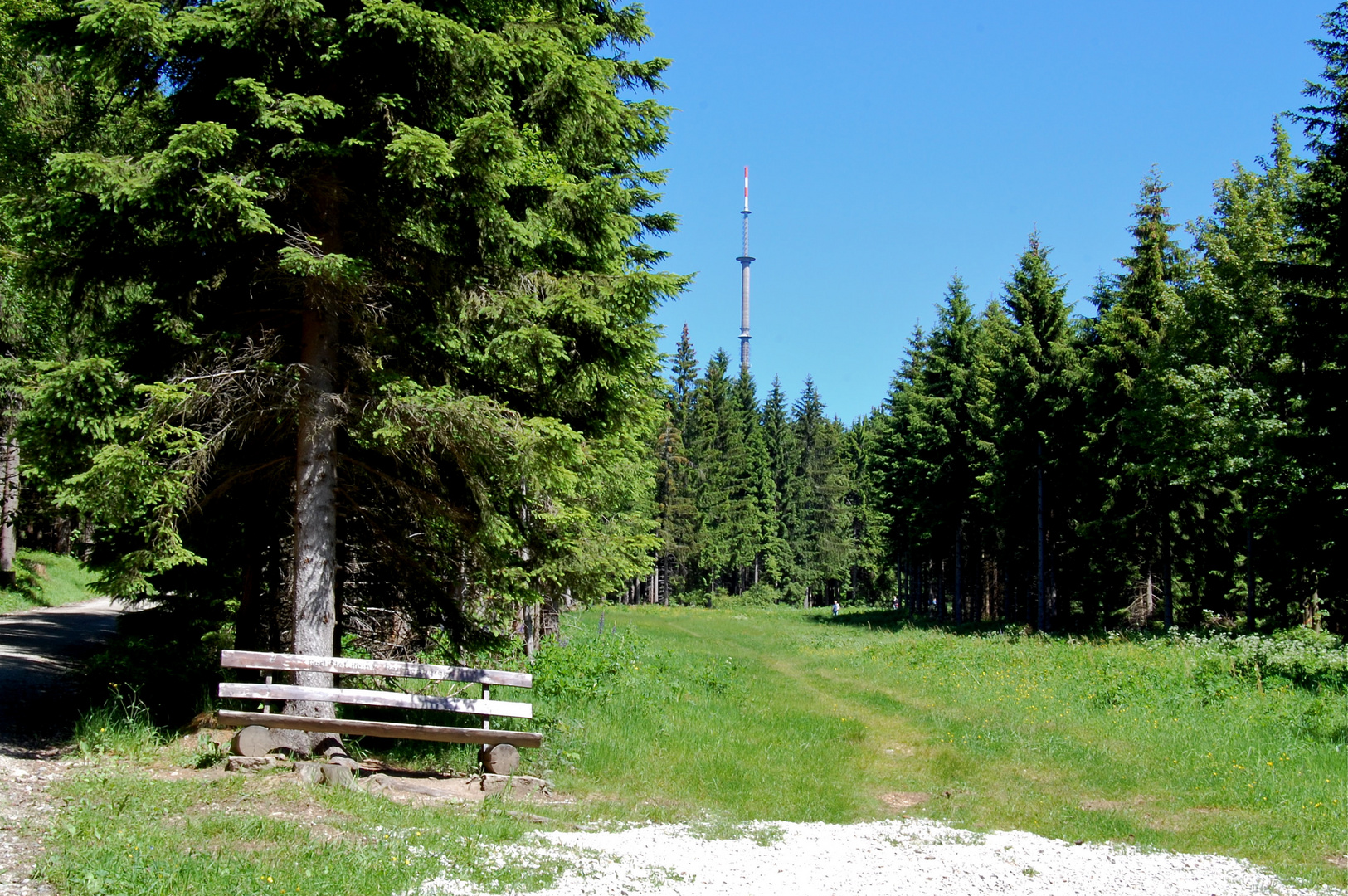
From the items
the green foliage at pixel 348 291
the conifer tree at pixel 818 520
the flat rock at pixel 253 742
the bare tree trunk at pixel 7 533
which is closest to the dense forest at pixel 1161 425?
the green foliage at pixel 348 291

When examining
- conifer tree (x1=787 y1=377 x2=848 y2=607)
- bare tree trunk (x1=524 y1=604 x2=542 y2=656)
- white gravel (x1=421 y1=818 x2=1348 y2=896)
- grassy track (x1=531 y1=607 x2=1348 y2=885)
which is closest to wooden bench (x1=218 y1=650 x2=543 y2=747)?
grassy track (x1=531 y1=607 x2=1348 y2=885)

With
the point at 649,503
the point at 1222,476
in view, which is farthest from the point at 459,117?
the point at 649,503

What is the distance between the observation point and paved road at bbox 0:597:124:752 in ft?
33.9

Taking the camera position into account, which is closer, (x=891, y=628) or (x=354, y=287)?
(x=354, y=287)

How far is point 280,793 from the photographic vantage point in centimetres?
761

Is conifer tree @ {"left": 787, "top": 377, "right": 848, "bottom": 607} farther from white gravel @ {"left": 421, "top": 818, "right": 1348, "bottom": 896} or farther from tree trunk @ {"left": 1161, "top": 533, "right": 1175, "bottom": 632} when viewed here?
white gravel @ {"left": 421, "top": 818, "right": 1348, "bottom": 896}

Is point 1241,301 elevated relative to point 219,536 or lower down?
elevated

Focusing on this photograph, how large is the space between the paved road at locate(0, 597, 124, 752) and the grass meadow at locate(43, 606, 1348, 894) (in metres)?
1.10

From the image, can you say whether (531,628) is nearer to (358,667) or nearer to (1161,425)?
(358,667)

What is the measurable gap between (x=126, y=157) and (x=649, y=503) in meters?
51.0

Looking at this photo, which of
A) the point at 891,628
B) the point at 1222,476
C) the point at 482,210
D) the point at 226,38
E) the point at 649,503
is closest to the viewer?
the point at 226,38

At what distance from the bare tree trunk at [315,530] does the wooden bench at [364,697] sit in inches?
10.5

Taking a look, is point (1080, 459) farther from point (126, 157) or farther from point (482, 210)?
point (126, 157)

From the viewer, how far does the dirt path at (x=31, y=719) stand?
5902 millimetres
